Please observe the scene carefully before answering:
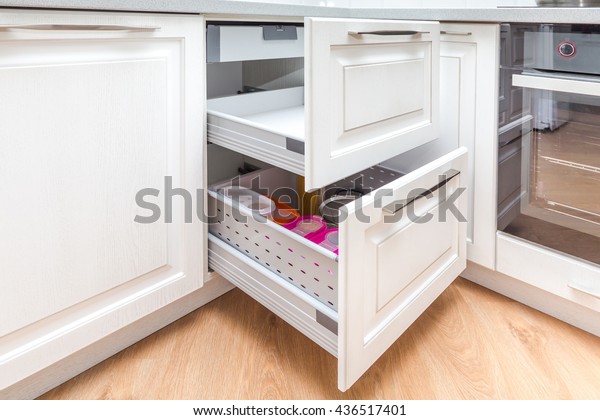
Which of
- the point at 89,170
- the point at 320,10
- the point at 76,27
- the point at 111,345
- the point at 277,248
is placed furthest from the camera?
the point at 320,10

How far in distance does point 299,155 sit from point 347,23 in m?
0.28

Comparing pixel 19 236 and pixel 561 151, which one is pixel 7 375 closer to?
pixel 19 236

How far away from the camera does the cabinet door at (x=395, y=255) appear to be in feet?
2.93

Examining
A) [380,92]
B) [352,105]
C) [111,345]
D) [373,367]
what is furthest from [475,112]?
[111,345]

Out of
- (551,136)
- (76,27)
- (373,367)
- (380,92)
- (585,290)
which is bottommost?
(373,367)

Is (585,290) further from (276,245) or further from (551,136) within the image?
(276,245)

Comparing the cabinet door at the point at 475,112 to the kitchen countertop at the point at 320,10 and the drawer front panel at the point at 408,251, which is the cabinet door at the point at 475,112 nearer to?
the kitchen countertop at the point at 320,10

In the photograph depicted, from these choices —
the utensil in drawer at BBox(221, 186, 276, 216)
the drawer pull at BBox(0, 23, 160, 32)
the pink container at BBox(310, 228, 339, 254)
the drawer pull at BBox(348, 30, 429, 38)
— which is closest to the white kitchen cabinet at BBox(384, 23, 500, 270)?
the drawer pull at BBox(348, 30, 429, 38)

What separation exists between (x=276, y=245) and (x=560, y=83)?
0.79 m

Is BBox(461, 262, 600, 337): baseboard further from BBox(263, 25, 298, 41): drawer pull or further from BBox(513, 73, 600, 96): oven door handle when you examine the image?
BBox(263, 25, 298, 41): drawer pull

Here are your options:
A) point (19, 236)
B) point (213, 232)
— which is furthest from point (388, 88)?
point (19, 236)

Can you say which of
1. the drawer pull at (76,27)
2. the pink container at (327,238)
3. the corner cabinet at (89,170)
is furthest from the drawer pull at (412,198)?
the drawer pull at (76,27)

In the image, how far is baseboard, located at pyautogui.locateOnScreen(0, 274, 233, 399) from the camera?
105cm

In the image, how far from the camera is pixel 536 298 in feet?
4.55
